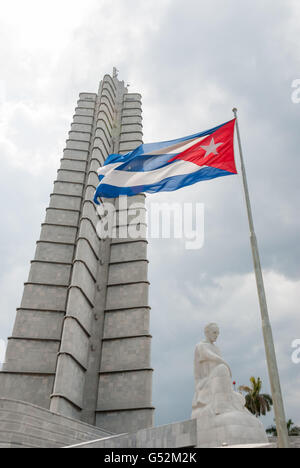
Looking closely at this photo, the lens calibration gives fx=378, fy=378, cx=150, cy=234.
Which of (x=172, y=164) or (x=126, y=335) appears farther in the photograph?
(x=126, y=335)

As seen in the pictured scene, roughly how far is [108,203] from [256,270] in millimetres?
20298

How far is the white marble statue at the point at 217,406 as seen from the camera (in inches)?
291

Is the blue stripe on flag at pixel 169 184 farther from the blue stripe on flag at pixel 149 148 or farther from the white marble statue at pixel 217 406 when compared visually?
the white marble statue at pixel 217 406

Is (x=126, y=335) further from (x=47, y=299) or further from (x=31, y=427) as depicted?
(x=31, y=427)

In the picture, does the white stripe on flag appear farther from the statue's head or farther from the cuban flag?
the statue's head

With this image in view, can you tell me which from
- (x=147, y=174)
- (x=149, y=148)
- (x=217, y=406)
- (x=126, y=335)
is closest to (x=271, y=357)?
(x=217, y=406)

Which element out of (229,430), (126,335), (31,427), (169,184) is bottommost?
(229,430)

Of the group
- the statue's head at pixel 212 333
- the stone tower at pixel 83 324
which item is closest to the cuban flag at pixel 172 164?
the statue's head at pixel 212 333

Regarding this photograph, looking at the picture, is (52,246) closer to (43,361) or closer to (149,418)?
(43,361)

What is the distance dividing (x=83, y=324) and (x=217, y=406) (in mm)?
Result: 12972

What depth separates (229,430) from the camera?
7.37 meters

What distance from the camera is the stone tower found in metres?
18.3

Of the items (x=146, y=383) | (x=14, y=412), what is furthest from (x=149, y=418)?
(x=14, y=412)

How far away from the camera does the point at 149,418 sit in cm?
1814
